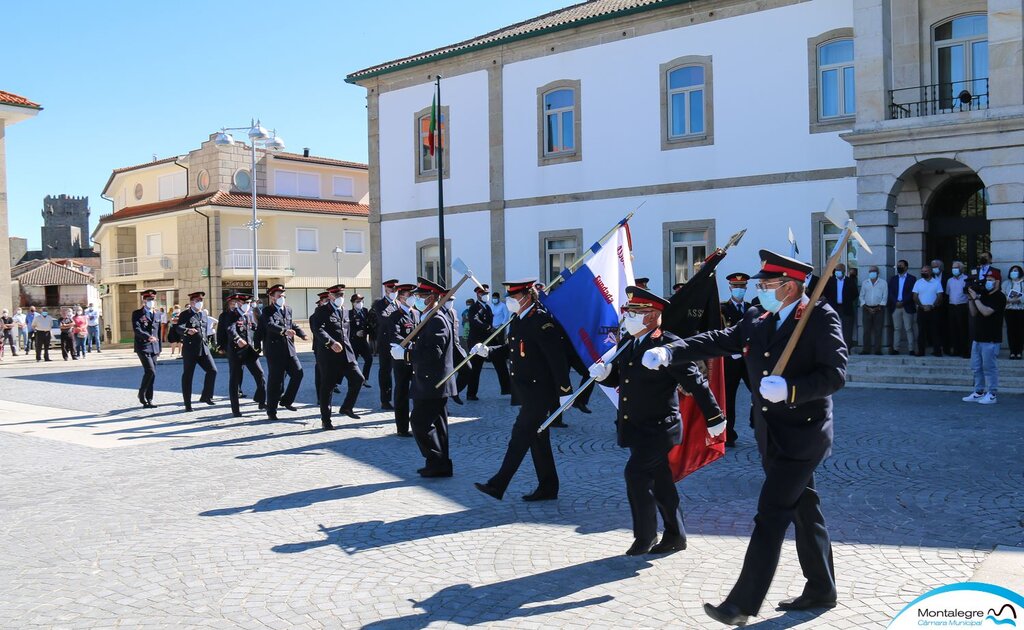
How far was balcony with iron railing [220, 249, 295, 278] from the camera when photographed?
4844 centimetres

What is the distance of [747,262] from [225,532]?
16748 millimetres

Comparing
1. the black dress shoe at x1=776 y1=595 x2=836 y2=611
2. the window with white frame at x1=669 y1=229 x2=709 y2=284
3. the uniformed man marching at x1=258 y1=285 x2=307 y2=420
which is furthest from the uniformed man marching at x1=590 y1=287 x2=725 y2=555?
the window with white frame at x1=669 y1=229 x2=709 y2=284

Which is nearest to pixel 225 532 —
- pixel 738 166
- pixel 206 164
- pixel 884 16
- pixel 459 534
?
pixel 459 534

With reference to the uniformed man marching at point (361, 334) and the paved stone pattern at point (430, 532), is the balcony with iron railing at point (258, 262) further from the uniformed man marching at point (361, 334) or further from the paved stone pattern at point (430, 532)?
the paved stone pattern at point (430, 532)

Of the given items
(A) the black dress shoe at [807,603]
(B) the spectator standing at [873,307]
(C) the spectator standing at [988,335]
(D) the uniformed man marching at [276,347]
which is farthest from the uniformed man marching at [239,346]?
(B) the spectator standing at [873,307]

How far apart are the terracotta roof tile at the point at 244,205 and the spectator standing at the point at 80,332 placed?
50.1 ft

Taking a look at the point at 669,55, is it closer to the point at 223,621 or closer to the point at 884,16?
the point at 884,16


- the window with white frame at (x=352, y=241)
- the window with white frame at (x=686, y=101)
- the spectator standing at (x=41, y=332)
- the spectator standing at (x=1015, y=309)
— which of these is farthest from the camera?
the window with white frame at (x=352, y=241)

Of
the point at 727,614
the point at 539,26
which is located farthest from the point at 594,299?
the point at 539,26

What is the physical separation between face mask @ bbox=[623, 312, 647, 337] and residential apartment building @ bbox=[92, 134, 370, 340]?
43.3 m

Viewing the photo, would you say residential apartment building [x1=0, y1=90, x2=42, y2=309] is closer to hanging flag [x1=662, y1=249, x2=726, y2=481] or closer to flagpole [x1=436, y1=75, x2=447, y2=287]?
flagpole [x1=436, y1=75, x2=447, y2=287]

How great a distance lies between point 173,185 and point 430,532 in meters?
49.9

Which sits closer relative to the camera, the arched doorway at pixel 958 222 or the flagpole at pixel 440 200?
the arched doorway at pixel 958 222

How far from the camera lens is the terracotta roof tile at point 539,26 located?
77.7 feet
